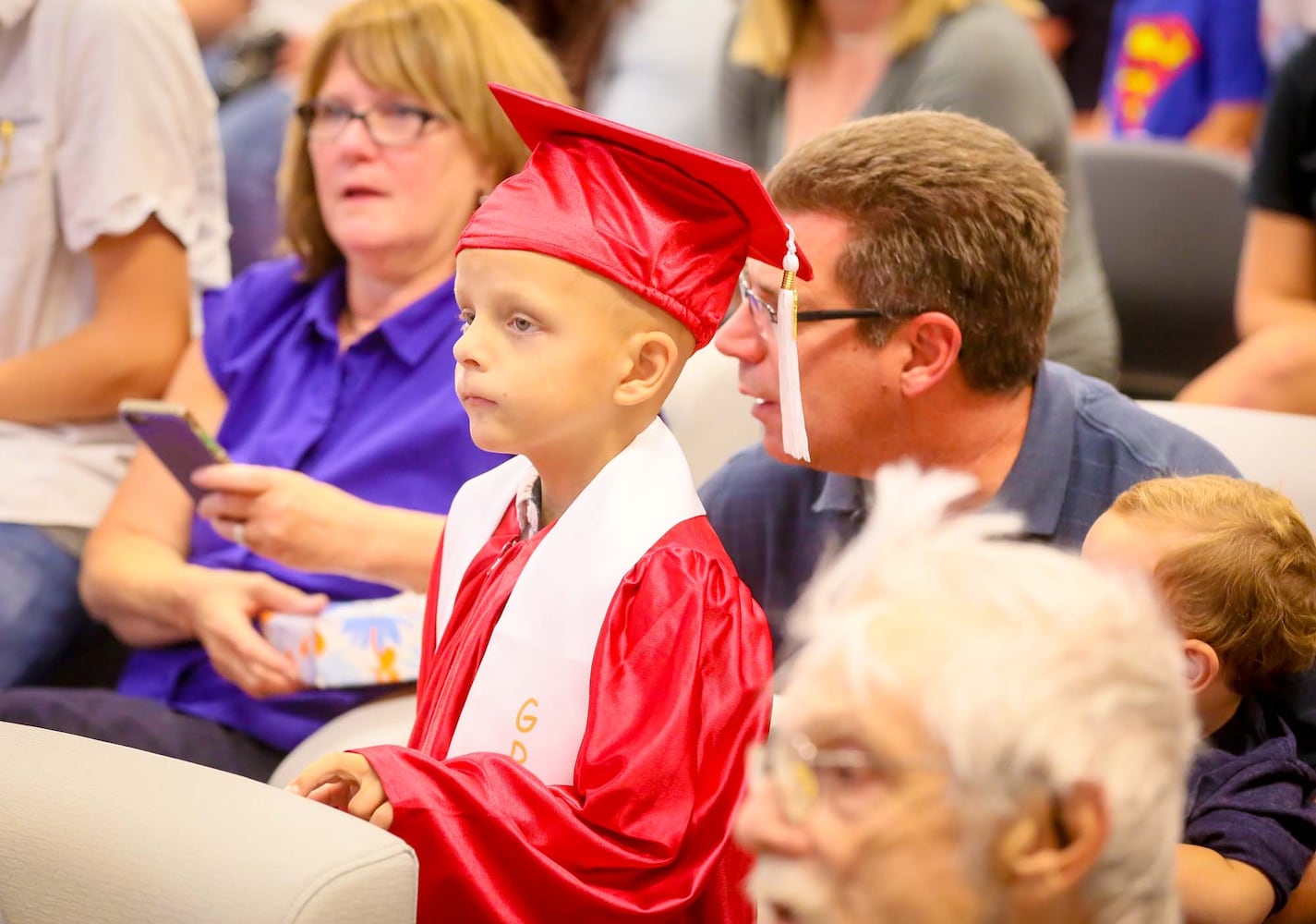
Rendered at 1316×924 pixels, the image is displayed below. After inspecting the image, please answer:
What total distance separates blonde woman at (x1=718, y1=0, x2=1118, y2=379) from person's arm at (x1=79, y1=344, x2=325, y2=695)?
118 cm

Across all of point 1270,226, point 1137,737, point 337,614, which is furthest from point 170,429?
point 1270,226

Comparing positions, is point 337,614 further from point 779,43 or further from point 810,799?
point 779,43

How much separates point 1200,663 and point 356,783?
0.72 metres

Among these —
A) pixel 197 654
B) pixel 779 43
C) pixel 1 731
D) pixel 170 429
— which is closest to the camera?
pixel 1 731

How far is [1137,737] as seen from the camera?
870 mm

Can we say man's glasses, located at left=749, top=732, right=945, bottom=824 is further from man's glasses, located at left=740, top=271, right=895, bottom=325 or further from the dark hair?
the dark hair

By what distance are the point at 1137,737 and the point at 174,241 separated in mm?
1639

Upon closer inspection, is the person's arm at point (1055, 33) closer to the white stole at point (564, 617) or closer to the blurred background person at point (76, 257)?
the blurred background person at point (76, 257)

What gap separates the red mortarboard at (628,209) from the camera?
123 centimetres

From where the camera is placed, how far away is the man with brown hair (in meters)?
1.54

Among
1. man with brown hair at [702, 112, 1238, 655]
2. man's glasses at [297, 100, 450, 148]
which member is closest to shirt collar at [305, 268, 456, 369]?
man's glasses at [297, 100, 450, 148]

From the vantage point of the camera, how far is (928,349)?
1585 millimetres

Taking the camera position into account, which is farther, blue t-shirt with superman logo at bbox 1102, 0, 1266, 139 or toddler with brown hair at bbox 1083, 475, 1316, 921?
blue t-shirt with superman logo at bbox 1102, 0, 1266, 139

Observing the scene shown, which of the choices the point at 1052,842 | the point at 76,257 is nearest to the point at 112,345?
the point at 76,257
